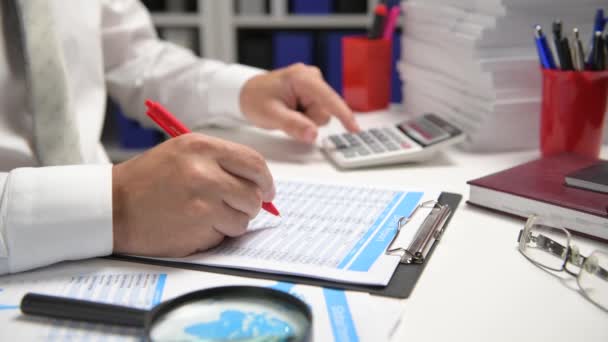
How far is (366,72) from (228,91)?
259 mm

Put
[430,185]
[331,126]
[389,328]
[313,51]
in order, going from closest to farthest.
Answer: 1. [389,328]
2. [430,185]
3. [331,126]
4. [313,51]

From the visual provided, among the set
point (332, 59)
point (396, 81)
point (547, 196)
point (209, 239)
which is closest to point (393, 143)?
point (547, 196)

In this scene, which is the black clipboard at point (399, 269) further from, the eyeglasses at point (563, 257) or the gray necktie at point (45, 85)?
the gray necktie at point (45, 85)

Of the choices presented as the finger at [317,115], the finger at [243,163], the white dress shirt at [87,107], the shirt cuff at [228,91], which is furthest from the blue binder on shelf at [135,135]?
the finger at [243,163]

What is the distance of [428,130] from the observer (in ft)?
2.61

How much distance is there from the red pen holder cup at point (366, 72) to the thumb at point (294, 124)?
22cm

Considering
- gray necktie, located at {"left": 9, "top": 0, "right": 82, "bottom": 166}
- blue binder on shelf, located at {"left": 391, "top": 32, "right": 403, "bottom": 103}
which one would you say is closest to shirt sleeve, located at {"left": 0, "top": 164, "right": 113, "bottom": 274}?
gray necktie, located at {"left": 9, "top": 0, "right": 82, "bottom": 166}

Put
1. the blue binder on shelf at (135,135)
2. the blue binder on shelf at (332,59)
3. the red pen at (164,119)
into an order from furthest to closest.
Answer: the blue binder on shelf at (135,135)
the blue binder on shelf at (332,59)
the red pen at (164,119)

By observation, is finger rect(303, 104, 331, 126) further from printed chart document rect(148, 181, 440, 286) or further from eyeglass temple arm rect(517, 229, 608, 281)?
eyeglass temple arm rect(517, 229, 608, 281)

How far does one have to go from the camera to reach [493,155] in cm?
79

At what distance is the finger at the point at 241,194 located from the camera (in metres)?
0.48

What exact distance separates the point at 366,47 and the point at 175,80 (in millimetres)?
341

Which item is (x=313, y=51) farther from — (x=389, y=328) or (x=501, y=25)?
(x=389, y=328)

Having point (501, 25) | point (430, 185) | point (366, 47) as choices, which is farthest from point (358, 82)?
point (430, 185)
